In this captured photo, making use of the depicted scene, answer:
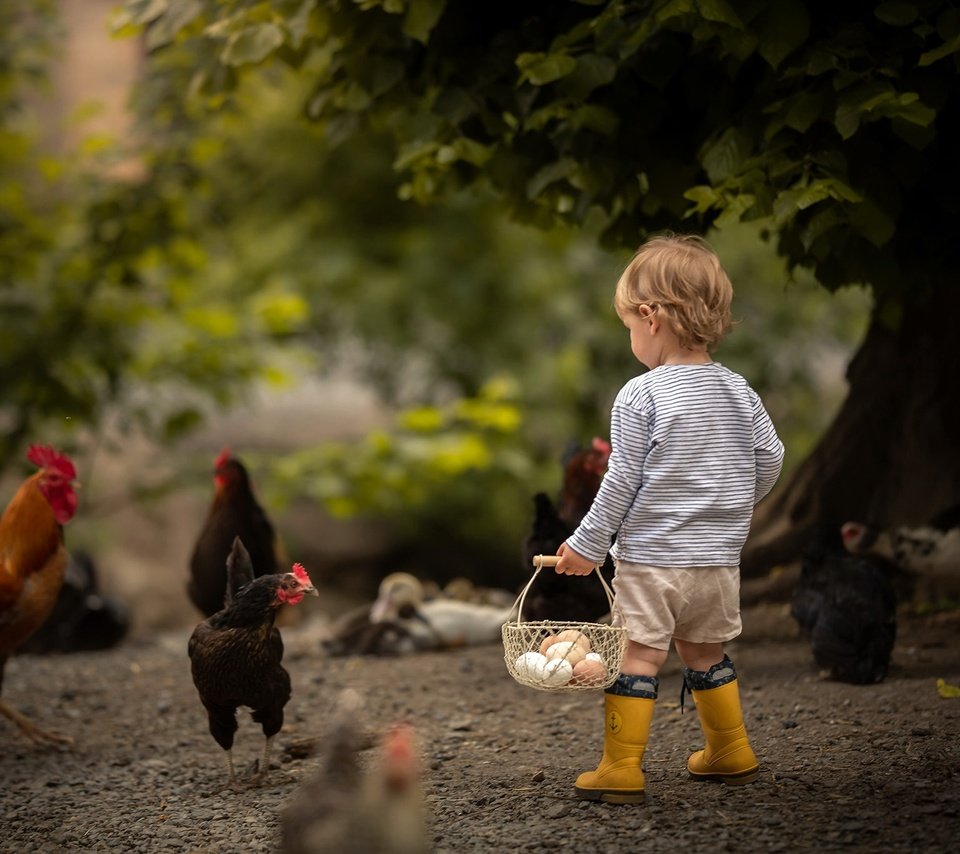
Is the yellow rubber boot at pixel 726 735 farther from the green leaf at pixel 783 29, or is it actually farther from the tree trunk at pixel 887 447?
the tree trunk at pixel 887 447

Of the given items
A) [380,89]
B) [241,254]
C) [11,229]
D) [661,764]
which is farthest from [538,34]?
[241,254]

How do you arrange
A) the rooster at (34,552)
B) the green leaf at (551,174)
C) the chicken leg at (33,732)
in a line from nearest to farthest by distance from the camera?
the green leaf at (551,174), the rooster at (34,552), the chicken leg at (33,732)

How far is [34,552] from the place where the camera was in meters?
5.03

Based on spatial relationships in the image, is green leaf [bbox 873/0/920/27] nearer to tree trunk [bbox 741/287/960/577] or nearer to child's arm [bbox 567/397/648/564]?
child's arm [bbox 567/397/648/564]

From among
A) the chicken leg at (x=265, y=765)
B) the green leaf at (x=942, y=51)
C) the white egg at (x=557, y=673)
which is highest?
the green leaf at (x=942, y=51)

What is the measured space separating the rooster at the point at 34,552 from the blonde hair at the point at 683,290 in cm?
287

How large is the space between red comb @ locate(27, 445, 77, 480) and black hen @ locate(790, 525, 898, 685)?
3.37 meters

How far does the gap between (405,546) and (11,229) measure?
558 cm

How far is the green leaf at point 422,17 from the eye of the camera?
14.5ft

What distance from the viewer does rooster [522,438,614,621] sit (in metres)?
5.33

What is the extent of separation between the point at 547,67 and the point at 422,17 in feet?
1.88

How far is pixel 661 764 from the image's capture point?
4.05 metres

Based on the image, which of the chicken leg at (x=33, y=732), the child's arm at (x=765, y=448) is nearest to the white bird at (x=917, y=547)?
the child's arm at (x=765, y=448)

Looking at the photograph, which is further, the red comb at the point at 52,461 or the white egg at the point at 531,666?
the red comb at the point at 52,461
